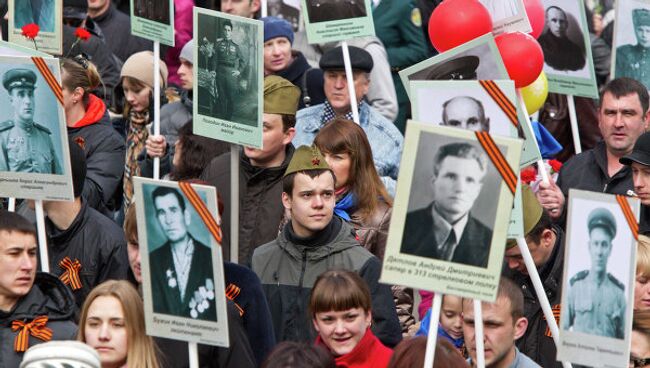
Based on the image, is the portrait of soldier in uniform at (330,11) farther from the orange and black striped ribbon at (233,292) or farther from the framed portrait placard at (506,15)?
the orange and black striped ribbon at (233,292)

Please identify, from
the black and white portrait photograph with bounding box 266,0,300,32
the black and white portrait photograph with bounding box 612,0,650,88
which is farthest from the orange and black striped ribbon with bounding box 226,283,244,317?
the black and white portrait photograph with bounding box 266,0,300,32

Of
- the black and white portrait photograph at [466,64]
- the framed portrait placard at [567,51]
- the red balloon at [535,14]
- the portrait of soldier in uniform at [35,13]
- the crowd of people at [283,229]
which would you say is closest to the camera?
the crowd of people at [283,229]

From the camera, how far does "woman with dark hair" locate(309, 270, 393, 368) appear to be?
24.8 feet

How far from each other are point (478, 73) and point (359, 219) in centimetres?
120

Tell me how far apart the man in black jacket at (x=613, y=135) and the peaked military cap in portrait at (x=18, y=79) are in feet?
10.9

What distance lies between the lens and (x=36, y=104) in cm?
857

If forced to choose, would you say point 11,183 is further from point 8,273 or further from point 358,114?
point 358,114

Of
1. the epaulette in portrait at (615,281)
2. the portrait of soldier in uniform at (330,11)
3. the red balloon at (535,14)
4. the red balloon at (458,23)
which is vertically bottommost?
the epaulette in portrait at (615,281)

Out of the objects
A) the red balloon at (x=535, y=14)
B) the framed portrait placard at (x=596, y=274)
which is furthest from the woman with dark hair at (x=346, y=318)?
the red balloon at (x=535, y=14)

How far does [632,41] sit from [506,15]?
2188mm

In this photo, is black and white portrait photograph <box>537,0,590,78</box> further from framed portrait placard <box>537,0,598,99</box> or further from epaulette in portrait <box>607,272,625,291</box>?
epaulette in portrait <box>607,272,625,291</box>

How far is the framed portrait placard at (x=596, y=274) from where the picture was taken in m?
6.77

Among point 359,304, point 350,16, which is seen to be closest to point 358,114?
point 350,16

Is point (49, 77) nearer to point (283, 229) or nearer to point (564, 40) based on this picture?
point (283, 229)
